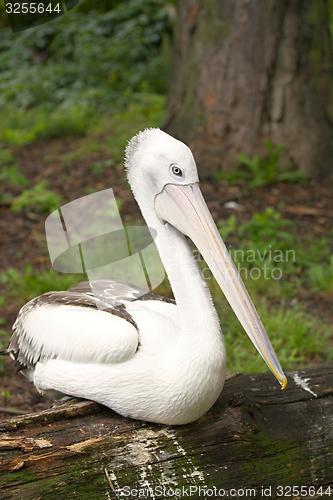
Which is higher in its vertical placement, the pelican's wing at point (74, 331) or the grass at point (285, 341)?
the pelican's wing at point (74, 331)

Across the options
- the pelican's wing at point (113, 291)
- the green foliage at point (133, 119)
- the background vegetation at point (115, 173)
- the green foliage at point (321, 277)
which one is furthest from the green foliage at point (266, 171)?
the pelican's wing at point (113, 291)

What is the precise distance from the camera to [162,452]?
2738 mm

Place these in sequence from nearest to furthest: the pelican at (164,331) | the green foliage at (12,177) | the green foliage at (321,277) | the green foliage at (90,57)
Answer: the pelican at (164,331)
the green foliage at (321,277)
the green foliage at (12,177)
the green foliage at (90,57)

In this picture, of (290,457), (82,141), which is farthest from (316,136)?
(290,457)

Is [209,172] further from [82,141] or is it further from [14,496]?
[14,496]

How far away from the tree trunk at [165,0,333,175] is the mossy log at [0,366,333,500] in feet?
12.4

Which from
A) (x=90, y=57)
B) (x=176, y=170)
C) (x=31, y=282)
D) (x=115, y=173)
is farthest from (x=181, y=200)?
(x=90, y=57)

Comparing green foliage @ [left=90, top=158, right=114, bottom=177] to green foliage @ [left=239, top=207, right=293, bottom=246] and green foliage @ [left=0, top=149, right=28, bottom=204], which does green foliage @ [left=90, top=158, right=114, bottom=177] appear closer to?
green foliage @ [left=0, top=149, right=28, bottom=204]

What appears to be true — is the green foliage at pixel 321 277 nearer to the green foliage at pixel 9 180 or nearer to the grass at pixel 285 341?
the grass at pixel 285 341

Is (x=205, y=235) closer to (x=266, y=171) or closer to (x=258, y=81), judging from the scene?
(x=266, y=171)

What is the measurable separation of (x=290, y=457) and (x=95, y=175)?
4532 millimetres

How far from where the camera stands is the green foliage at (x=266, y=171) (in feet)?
21.2

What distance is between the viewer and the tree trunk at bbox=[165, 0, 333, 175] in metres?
6.40

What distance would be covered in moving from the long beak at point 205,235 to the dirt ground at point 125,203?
217cm
